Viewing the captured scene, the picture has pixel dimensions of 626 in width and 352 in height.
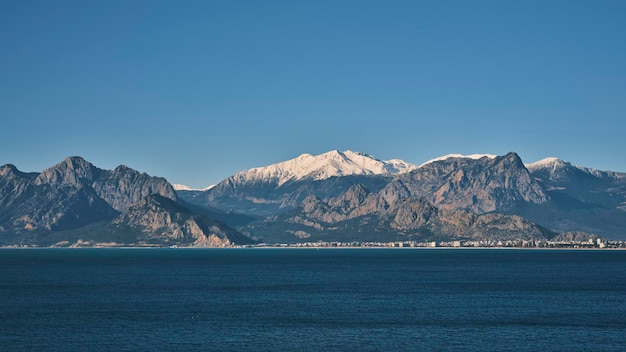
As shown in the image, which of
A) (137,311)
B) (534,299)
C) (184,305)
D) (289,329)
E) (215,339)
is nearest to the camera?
(215,339)

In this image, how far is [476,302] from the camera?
7229 inches

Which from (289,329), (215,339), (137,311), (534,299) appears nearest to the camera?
(215,339)

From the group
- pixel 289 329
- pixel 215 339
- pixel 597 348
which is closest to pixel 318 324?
pixel 289 329

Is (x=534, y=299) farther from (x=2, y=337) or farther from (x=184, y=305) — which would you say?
(x=2, y=337)

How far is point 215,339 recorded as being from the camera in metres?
131

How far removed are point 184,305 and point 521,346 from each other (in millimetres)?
78712

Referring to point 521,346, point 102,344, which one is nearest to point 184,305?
point 102,344

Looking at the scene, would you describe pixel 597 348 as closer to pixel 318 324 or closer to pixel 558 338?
pixel 558 338

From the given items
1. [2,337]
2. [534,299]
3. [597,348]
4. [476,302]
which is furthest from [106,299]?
[597,348]

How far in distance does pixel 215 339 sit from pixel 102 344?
16567 mm

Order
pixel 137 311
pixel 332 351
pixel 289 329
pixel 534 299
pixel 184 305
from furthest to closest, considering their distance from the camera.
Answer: pixel 534 299
pixel 184 305
pixel 137 311
pixel 289 329
pixel 332 351

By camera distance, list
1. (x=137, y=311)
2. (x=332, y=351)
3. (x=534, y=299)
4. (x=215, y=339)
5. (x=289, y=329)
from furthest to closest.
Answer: (x=534, y=299)
(x=137, y=311)
(x=289, y=329)
(x=215, y=339)
(x=332, y=351)

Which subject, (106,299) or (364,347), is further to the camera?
(106,299)

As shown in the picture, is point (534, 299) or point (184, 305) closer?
point (184, 305)
